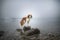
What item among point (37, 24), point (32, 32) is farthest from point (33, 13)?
point (32, 32)

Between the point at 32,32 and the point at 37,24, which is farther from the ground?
the point at 37,24

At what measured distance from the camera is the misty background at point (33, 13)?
197cm

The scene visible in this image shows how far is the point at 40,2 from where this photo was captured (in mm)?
2025

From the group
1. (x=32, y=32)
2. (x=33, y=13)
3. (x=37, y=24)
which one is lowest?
(x=32, y=32)

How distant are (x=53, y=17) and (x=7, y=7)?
0.80m

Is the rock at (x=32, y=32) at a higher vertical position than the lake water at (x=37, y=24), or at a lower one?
lower

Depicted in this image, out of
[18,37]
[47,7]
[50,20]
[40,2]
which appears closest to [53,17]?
[50,20]

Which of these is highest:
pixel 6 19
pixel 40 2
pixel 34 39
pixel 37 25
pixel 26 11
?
pixel 40 2

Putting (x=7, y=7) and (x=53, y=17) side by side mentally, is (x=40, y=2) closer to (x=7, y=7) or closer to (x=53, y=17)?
(x=53, y=17)

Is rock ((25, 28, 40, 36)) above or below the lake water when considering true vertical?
below

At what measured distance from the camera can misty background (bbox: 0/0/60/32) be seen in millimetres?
1966

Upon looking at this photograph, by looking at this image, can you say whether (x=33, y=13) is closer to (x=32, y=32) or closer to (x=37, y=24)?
(x=37, y=24)

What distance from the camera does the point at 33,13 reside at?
1.99 meters

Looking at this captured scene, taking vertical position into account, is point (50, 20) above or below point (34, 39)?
above
